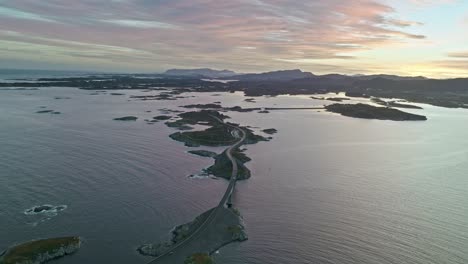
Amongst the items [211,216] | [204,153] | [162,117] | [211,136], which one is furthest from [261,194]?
[162,117]

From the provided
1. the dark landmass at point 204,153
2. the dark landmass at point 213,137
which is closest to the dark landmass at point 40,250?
the dark landmass at point 204,153

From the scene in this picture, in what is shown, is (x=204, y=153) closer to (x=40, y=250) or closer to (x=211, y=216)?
(x=211, y=216)

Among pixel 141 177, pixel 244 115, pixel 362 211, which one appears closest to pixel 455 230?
pixel 362 211

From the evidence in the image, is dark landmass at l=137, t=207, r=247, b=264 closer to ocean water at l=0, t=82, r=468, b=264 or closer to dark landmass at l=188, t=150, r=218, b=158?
ocean water at l=0, t=82, r=468, b=264

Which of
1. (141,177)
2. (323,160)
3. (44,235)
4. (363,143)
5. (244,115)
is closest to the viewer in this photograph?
(44,235)

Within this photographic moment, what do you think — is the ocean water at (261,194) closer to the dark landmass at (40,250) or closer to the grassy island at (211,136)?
the dark landmass at (40,250)

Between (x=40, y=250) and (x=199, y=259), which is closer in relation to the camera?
(x=199, y=259)

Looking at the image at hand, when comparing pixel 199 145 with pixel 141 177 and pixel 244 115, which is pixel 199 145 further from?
pixel 244 115
